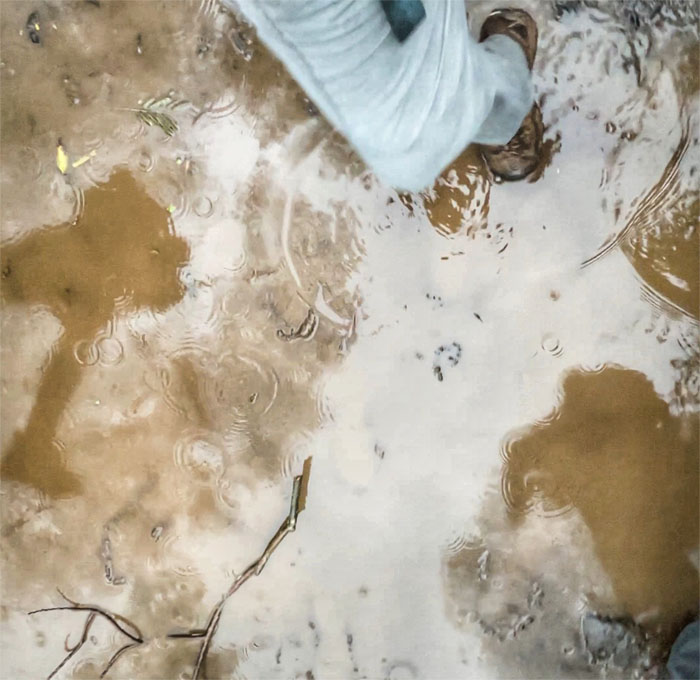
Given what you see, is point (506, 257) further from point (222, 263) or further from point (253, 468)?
point (253, 468)

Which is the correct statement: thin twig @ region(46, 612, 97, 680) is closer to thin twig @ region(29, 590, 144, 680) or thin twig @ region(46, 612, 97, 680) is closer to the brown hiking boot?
thin twig @ region(29, 590, 144, 680)

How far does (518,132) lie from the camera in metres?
1.32

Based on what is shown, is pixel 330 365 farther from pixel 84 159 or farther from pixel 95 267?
pixel 84 159

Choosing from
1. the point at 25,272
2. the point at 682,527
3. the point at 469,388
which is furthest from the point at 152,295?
the point at 682,527

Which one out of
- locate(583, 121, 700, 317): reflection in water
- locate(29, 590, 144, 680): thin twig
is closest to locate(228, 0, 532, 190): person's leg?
locate(583, 121, 700, 317): reflection in water

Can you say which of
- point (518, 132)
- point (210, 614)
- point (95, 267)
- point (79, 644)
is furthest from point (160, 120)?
point (79, 644)

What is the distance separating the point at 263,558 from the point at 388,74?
1.13 m

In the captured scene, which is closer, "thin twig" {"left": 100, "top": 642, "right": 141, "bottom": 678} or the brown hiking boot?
the brown hiking boot

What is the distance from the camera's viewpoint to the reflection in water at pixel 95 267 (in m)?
1.39

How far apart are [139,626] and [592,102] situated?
1687 mm

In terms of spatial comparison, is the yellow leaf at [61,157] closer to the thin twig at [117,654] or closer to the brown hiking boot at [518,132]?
the brown hiking boot at [518,132]

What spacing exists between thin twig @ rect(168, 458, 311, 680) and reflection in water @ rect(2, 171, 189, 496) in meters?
0.55

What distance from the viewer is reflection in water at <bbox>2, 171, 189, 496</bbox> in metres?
1.39

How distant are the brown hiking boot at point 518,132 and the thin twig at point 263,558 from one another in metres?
0.84
